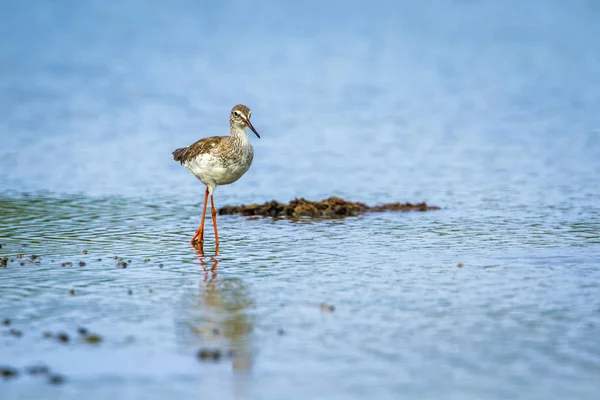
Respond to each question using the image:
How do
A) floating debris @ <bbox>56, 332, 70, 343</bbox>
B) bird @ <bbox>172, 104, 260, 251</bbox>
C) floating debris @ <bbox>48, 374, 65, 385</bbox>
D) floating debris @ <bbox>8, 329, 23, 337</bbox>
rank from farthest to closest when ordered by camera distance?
bird @ <bbox>172, 104, 260, 251</bbox> < floating debris @ <bbox>8, 329, 23, 337</bbox> < floating debris @ <bbox>56, 332, 70, 343</bbox> < floating debris @ <bbox>48, 374, 65, 385</bbox>

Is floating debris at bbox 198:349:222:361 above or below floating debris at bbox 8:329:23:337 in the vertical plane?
below

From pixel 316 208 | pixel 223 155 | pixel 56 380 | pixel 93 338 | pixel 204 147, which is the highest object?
pixel 204 147

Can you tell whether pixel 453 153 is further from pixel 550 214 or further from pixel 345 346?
pixel 345 346

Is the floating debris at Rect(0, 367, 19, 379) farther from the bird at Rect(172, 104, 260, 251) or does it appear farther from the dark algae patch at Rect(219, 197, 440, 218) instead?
the dark algae patch at Rect(219, 197, 440, 218)

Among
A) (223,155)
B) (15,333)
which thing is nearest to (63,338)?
(15,333)

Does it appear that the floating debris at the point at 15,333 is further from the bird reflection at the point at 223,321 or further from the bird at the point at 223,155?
the bird at the point at 223,155

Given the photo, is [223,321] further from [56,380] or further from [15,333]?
[56,380]

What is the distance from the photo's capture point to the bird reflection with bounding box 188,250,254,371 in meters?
9.05

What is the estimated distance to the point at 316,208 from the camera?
17078 millimetres

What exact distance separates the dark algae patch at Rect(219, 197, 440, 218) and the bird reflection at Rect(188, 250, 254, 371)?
14.6 ft

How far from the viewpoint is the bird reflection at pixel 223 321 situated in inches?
Result: 356

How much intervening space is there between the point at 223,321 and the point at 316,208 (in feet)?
22.9

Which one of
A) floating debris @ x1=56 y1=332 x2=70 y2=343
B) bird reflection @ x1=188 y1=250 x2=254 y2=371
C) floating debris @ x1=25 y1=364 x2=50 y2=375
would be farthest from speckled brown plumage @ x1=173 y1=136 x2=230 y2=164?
floating debris @ x1=25 y1=364 x2=50 y2=375

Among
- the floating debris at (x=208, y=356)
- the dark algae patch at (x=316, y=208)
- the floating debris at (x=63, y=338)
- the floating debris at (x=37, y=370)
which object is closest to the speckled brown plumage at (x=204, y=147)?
the dark algae patch at (x=316, y=208)
